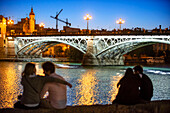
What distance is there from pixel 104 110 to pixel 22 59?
63.1 meters

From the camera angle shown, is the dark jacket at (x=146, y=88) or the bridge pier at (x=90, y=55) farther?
the bridge pier at (x=90, y=55)

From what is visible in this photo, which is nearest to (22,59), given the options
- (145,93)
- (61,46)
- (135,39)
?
(135,39)

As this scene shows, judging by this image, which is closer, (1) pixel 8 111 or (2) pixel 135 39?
(1) pixel 8 111

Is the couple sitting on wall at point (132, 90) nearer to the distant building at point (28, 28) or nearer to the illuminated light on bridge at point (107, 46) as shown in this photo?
the illuminated light on bridge at point (107, 46)

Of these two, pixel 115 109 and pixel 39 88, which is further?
pixel 115 109

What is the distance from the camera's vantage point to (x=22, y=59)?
222 feet

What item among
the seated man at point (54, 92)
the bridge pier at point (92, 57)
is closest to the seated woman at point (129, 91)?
the seated man at point (54, 92)

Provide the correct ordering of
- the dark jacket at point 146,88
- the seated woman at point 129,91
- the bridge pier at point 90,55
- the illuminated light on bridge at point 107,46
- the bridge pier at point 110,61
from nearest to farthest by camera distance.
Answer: the seated woman at point 129,91
the dark jacket at point 146,88
the illuminated light on bridge at point 107,46
the bridge pier at point 90,55
the bridge pier at point 110,61

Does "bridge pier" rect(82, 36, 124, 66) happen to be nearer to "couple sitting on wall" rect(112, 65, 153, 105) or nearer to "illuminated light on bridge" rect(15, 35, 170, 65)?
"illuminated light on bridge" rect(15, 35, 170, 65)

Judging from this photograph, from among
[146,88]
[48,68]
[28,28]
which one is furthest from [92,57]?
[28,28]

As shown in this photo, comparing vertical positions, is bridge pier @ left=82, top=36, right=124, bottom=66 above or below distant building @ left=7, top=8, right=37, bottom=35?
below

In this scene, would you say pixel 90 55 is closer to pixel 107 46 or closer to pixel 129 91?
pixel 107 46

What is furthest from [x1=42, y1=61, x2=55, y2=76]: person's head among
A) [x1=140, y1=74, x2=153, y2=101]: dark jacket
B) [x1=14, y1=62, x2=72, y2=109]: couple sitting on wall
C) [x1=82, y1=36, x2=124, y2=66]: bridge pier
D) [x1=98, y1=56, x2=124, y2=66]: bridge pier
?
[x1=98, y1=56, x2=124, y2=66]: bridge pier

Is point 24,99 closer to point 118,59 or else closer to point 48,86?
point 48,86
